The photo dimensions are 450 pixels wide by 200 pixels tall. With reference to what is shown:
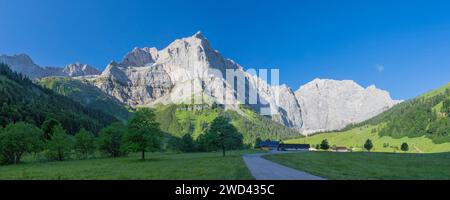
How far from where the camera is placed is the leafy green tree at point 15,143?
2739 inches

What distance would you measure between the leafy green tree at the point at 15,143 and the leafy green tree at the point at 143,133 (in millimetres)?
Answer: 22544

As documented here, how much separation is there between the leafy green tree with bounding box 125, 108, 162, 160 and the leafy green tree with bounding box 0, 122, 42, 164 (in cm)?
2254

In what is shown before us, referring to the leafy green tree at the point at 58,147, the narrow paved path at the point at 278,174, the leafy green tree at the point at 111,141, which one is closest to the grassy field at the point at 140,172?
the narrow paved path at the point at 278,174

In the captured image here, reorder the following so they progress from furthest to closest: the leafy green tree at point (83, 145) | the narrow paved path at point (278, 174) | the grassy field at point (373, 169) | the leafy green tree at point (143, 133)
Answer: the leafy green tree at point (83, 145)
the leafy green tree at point (143, 133)
the grassy field at point (373, 169)
the narrow paved path at point (278, 174)

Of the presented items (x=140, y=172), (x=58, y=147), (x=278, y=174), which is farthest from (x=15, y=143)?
(x=278, y=174)

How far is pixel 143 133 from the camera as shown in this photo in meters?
72.2

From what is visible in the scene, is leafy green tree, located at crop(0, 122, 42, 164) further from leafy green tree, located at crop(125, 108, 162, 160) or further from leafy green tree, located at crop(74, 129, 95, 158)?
leafy green tree, located at crop(125, 108, 162, 160)

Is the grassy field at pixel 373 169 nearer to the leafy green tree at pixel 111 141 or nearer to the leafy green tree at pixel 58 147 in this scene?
the leafy green tree at pixel 111 141

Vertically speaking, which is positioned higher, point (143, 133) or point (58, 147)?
point (143, 133)

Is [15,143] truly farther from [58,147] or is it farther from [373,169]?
[373,169]

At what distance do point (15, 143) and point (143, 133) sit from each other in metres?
27.5
